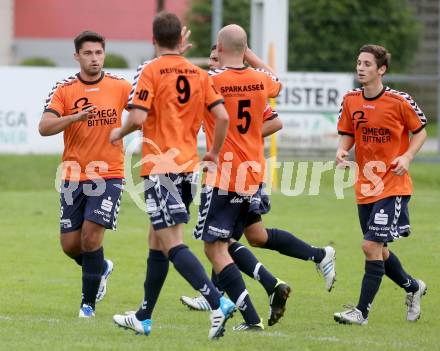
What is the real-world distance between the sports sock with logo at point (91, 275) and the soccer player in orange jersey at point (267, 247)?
1007 mm

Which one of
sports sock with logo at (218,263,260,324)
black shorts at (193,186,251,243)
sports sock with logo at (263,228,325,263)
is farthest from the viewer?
sports sock with logo at (263,228,325,263)

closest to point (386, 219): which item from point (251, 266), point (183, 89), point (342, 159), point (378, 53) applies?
point (342, 159)

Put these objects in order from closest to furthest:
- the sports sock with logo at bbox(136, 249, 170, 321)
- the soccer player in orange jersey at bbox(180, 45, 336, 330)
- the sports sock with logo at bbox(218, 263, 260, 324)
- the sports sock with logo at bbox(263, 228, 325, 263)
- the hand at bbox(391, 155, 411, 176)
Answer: the sports sock with logo at bbox(136, 249, 170, 321)
the sports sock with logo at bbox(218, 263, 260, 324)
the soccer player in orange jersey at bbox(180, 45, 336, 330)
the hand at bbox(391, 155, 411, 176)
the sports sock with logo at bbox(263, 228, 325, 263)

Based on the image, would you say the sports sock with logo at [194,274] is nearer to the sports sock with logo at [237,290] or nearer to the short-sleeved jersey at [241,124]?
the sports sock with logo at [237,290]

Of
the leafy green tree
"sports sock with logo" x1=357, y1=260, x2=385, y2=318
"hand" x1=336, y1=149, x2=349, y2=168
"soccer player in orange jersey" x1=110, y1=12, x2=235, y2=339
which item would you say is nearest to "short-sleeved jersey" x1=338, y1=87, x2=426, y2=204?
"hand" x1=336, y1=149, x2=349, y2=168

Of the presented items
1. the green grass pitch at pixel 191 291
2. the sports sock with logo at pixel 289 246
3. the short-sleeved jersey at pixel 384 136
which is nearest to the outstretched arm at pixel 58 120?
the green grass pitch at pixel 191 291

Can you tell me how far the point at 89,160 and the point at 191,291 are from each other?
7.65 feet

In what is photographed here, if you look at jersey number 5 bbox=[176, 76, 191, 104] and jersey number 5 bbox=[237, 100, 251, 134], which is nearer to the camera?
jersey number 5 bbox=[176, 76, 191, 104]

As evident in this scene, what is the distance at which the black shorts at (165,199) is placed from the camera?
767cm

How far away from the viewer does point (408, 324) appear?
9.12 metres

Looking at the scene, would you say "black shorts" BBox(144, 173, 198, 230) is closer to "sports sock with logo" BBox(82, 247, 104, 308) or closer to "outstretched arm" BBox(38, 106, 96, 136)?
"outstretched arm" BBox(38, 106, 96, 136)

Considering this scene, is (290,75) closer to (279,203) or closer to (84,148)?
(279,203)

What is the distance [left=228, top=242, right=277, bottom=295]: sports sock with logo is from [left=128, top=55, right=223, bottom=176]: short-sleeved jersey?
1345 millimetres

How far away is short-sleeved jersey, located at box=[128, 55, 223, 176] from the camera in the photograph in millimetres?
Answer: 7668
